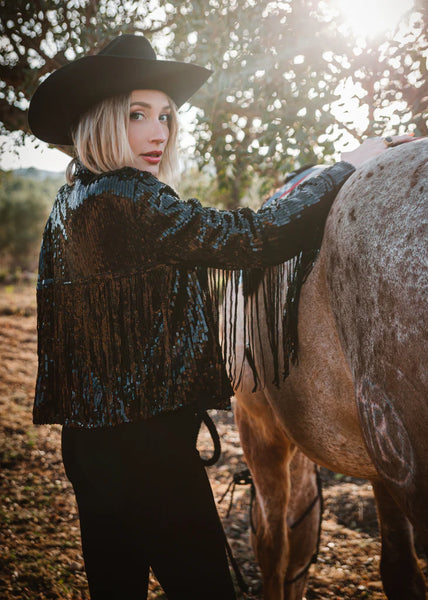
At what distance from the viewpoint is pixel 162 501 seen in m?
1.42

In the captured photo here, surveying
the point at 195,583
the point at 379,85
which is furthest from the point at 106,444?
the point at 379,85

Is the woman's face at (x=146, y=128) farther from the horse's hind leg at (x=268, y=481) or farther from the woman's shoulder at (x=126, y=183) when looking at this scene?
the horse's hind leg at (x=268, y=481)

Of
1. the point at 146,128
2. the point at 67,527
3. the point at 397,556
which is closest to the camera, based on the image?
the point at 146,128

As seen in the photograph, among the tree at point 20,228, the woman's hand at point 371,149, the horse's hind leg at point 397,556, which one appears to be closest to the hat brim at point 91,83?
the woman's hand at point 371,149

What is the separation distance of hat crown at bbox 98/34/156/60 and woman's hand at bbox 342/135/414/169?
810mm

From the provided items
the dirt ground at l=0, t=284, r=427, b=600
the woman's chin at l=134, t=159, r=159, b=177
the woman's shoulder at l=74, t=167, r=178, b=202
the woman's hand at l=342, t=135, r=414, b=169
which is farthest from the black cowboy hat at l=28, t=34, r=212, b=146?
the dirt ground at l=0, t=284, r=427, b=600

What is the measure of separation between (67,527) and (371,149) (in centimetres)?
342

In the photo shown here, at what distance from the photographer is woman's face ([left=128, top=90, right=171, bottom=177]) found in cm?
156

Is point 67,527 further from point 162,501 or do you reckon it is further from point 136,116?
point 136,116

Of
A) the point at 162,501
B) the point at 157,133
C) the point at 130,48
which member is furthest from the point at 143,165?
the point at 162,501

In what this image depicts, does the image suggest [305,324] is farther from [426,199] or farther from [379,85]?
[379,85]

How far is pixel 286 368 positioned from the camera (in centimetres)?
152

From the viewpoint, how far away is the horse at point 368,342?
3.20 ft

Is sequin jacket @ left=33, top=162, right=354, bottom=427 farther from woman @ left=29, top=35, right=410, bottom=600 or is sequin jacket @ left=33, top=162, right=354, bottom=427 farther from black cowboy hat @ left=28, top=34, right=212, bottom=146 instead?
black cowboy hat @ left=28, top=34, right=212, bottom=146
